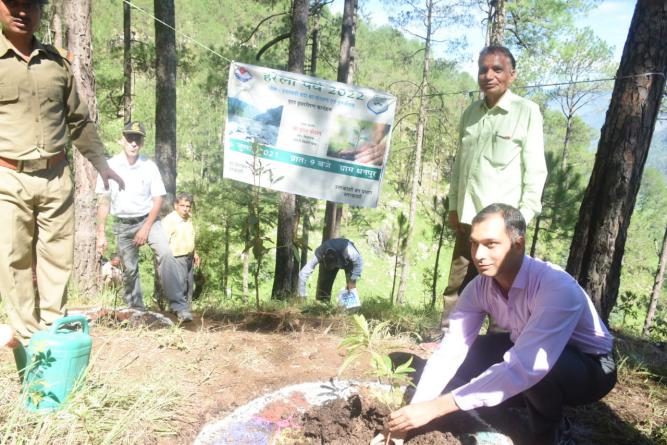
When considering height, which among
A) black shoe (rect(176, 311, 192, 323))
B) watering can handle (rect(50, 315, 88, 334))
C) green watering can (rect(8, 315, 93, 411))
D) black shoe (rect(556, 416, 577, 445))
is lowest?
black shoe (rect(176, 311, 192, 323))

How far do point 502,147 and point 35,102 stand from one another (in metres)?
2.57

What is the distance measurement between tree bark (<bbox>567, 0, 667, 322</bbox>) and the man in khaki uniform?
12.0ft

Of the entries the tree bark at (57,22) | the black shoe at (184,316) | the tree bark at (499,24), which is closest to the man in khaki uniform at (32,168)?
the black shoe at (184,316)

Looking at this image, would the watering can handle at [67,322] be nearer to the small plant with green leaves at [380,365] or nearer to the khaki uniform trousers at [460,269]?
the small plant with green leaves at [380,365]

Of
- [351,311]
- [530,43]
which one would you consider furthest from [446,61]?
[351,311]

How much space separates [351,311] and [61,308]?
7.92 ft

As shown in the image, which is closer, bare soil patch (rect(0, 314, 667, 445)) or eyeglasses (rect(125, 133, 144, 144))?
bare soil patch (rect(0, 314, 667, 445))

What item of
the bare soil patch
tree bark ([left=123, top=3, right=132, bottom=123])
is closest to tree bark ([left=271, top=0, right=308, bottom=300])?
the bare soil patch

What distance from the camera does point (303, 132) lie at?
3.78m

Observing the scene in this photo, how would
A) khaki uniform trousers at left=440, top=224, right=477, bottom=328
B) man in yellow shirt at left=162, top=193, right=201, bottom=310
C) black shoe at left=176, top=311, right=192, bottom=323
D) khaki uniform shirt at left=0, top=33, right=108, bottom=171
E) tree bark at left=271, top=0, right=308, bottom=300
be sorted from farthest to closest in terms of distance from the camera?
1. tree bark at left=271, top=0, right=308, bottom=300
2. man in yellow shirt at left=162, top=193, right=201, bottom=310
3. black shoe at left=176, top=311, right=192, bottom=323
4. khaki uniform trousers at left=440, top=224, right=477, bottom=328
5. khaki uniform shirt at left=0, top=33, right=108, bottom=171

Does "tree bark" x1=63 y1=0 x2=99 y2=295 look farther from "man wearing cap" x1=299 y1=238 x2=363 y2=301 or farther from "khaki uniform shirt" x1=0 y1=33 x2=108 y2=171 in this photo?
"man wearing cap" x1=299 y1=238 x2=363 y2=301

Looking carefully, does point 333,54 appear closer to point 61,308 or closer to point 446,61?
point 446,61

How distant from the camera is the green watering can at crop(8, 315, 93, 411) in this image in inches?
71.6

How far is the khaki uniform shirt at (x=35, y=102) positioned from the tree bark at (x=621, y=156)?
12.2 ft
